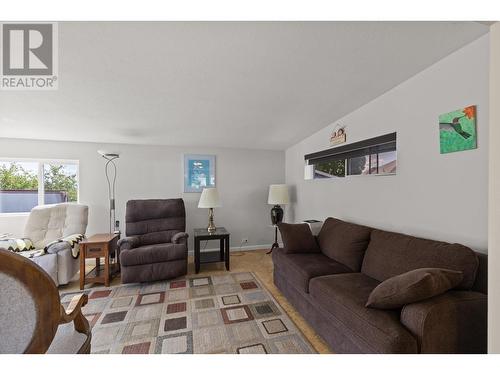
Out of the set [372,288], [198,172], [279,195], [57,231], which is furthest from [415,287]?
[57,231]

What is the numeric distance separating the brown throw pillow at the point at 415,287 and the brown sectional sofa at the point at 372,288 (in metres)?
0.05

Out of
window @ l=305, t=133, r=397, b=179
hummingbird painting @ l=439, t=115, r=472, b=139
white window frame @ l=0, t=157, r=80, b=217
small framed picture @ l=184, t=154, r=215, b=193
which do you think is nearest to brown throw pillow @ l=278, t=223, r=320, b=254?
window @ l=305, t=133, r=397, b=179

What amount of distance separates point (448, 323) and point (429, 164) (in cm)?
120

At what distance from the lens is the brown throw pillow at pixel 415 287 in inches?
44.6

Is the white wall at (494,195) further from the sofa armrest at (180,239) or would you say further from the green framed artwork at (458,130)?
the sofa armrest at (180,239)

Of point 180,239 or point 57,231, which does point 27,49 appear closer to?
point 180,239

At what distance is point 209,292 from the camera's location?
2.57m

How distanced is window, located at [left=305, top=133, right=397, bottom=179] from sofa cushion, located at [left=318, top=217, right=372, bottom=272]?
65 cm

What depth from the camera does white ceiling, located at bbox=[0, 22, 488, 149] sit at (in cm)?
134

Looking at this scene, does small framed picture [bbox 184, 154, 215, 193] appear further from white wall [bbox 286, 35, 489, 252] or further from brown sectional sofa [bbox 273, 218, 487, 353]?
white wall [bbox 286, 35, 489, 252]

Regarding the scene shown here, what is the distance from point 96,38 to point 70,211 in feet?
9.17

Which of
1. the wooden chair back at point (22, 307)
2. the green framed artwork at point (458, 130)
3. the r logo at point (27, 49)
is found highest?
the r logo at point (27, 49)

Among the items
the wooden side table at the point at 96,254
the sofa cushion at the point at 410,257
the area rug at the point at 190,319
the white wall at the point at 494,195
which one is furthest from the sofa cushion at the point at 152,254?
the white wall at the point at 494,195

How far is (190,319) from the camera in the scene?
2.03m
